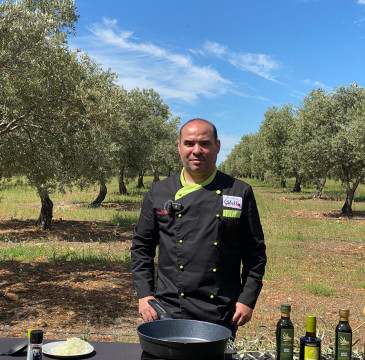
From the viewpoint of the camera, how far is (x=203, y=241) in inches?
125

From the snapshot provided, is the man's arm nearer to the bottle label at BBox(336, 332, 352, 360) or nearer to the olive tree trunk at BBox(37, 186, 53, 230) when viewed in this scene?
the bottle label at BBox(336, 332, 352, 360)

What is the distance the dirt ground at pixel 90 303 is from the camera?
7719 millimetres

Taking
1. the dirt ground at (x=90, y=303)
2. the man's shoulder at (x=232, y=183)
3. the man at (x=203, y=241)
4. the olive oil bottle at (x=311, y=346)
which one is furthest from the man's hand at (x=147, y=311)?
the dirt ground at (x=90, y=303)

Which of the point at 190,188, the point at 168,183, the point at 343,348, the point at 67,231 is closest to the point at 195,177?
the point at 190,188

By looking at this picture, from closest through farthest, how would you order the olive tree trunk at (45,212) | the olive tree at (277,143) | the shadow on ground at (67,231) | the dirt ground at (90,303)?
1. the dirt ground at (90,303)
2. the shadow on ground at (67,231)
3. the olive tree trunk at (45,212)
4. the olive tree at (277,143)

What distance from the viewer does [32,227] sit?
66.2ft

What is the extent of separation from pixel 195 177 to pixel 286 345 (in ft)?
4.41

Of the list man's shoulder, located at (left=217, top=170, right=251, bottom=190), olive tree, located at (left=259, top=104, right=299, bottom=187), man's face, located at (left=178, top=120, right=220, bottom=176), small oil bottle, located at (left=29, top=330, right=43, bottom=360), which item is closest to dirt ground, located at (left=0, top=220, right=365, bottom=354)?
man's shoulder, located at (left=217, top=170, right=251, bottom=190)

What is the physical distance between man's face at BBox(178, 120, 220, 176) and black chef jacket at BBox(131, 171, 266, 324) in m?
0.20

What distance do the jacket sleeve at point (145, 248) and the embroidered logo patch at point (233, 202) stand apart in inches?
22.4

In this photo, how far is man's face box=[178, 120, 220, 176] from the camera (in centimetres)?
312

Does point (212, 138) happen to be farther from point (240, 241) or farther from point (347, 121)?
point (347, 121)

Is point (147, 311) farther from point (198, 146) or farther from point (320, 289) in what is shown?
point (320, 289)

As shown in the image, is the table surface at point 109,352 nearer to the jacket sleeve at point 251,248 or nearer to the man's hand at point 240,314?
the man's hand at point 240,314
